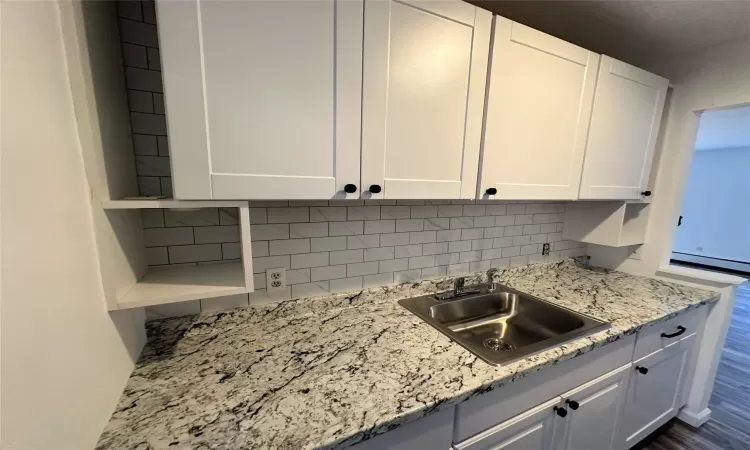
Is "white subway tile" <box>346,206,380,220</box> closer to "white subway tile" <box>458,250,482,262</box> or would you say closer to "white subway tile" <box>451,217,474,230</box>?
"white subway tile" <box>451,217,474,230</box>

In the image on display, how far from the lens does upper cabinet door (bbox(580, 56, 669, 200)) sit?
1.40 metres

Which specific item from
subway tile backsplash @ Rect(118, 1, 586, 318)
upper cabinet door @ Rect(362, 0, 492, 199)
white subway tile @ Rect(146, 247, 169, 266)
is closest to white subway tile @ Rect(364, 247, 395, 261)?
subway tile backsplash @ Rect(118, 1, 586, 318)

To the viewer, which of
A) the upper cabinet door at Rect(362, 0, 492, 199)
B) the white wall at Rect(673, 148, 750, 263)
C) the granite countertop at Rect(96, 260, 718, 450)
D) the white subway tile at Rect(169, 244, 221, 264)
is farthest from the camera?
the white wall at Rect(673, 148, 750, 263)

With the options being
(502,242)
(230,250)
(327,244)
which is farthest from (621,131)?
(230,250)

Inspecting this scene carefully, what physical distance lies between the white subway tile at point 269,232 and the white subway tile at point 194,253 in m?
0.14

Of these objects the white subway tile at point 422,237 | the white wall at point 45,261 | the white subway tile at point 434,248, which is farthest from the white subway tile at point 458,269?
the white wall at point 45,261

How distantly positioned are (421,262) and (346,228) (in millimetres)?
465

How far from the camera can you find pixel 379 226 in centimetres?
137

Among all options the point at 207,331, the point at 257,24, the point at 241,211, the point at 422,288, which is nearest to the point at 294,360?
the point at 207,331

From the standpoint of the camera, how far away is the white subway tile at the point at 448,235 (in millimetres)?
1540

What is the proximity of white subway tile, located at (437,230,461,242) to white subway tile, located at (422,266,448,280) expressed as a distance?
6.2 inches

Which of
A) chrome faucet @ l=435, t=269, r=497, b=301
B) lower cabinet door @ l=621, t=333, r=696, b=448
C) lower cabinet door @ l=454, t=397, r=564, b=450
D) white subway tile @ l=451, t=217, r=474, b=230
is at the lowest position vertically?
lower cabinet door @ l=621, t=333, r=696, b=448

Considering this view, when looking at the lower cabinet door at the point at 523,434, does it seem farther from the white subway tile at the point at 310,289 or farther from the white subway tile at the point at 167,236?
the white subway tile at the point at 167,236

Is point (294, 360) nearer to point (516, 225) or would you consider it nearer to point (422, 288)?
point (422, 288)
